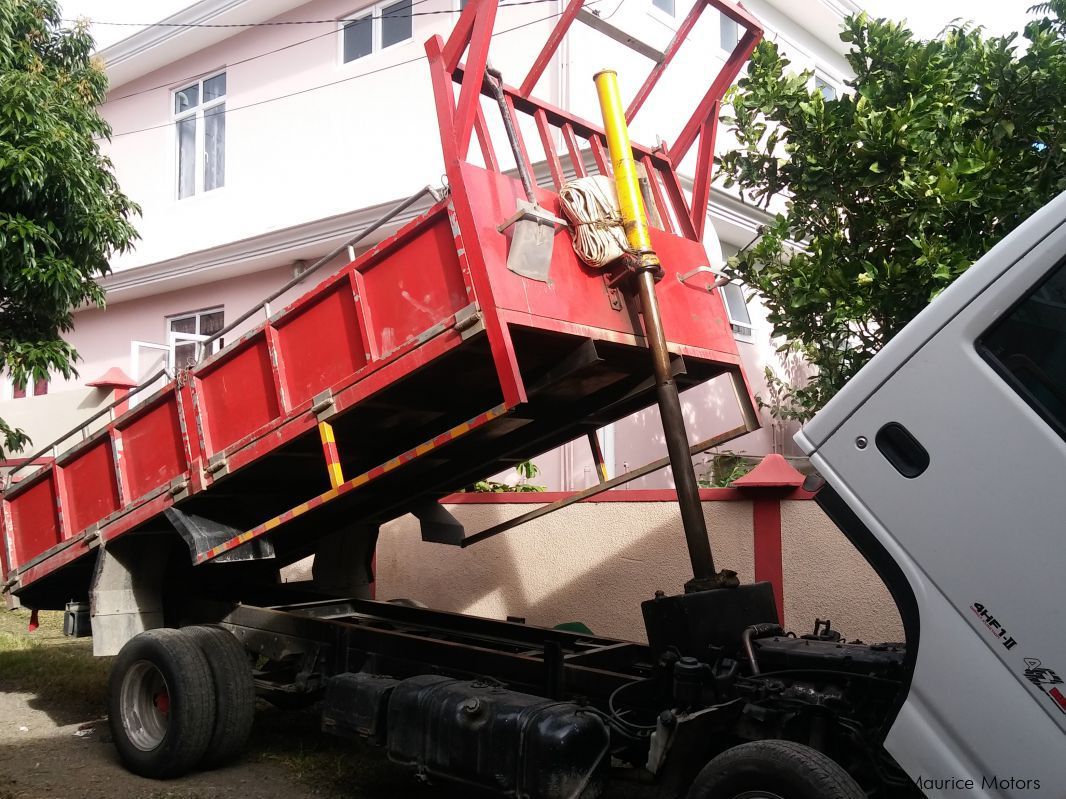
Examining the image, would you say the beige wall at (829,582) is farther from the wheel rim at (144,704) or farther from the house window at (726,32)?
the house window at (726,32)

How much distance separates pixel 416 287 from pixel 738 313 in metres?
7.07

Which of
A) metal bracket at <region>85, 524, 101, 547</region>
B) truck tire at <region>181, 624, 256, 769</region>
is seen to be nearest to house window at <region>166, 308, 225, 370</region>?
metal bracket at <region>85, 524, 101, 547</region>

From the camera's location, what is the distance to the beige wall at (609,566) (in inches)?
239

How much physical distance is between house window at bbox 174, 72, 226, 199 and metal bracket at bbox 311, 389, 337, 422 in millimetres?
9559

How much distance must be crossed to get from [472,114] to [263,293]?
8.60m

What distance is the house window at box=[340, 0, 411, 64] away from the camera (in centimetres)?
1126

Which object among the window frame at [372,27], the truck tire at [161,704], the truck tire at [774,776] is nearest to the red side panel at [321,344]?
the truck tire at [161,704]

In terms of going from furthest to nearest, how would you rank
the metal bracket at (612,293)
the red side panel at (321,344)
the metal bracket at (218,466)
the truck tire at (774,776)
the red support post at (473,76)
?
the metal bracket at (218,466) → the red side panel at (321,344) → the metal bracket at (612,293) → the red support post at (473,76) → the truck tire at (774,776)

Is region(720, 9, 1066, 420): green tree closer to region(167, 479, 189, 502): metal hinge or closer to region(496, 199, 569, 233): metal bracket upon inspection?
region(496, 199, 569, 233): metal bracket

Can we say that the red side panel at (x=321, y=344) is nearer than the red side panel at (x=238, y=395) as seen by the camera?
Yes

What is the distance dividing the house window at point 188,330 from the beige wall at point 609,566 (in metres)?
5.71

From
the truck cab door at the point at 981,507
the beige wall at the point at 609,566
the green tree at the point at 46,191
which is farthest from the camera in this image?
the green tree at the point at 46,191

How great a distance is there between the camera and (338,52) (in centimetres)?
1186

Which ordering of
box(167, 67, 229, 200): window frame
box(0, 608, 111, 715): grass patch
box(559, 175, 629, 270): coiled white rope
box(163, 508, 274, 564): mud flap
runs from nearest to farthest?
box(559, 175, 629, 270): coiled white rope → box(163, 508, 274, 564): mud flap → box(0, 608, 111, 715): grass patch → box(167, 67, 229, 200): window frame
